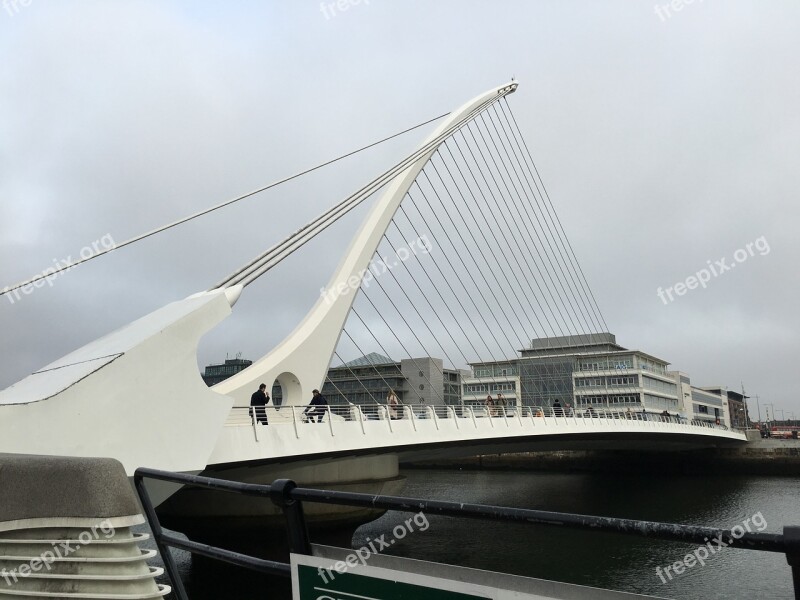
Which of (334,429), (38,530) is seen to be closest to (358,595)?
(38,530)

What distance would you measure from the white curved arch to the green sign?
12.6m

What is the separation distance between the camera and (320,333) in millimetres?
16359

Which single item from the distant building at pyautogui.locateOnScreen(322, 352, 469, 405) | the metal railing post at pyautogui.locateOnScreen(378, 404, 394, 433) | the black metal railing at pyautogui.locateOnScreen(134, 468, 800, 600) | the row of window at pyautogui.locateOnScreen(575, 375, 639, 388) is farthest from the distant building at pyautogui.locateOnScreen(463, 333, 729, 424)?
the black metal railing at pyautogui.locateOnScreen(134, 468, 800, 600)

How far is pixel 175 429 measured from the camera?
28.3 ft

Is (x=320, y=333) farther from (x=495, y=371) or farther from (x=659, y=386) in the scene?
(x=659, y=386)

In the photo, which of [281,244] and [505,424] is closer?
[281,244]

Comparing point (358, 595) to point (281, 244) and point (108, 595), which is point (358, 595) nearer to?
point (108, 595)

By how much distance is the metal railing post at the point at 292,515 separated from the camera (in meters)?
1.53

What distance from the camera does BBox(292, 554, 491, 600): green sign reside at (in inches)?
53.1

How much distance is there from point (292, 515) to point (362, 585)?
0.81ft

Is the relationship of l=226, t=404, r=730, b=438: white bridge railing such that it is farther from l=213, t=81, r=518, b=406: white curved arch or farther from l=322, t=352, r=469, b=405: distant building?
l=322, t=352, r=469, b=405: distant building

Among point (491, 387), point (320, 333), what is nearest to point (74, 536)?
point (320, 333)

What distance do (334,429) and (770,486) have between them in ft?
111

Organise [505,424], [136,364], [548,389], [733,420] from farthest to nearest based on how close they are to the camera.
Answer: [733,420], [548,389], [505,424], [136,364]
